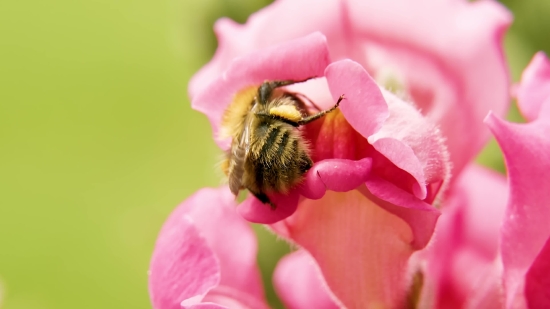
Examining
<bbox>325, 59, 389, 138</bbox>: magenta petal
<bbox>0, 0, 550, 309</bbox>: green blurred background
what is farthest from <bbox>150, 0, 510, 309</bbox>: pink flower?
<bbox>0, 0, 550, 309</bbox>: green blurred background

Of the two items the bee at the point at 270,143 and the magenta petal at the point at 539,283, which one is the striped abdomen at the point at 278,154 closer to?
the bee at the point at 270,143

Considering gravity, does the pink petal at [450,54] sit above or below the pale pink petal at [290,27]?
below

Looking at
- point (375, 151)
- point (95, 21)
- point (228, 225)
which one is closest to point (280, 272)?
point (228, 225)

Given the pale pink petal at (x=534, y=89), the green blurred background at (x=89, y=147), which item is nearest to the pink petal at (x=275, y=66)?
the pale pink petal at (x=534, y=89)

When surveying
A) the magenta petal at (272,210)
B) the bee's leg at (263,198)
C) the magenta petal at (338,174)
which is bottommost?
the magenta petal at (272,210)

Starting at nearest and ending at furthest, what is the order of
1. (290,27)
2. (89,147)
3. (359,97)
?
1. (359,97)
2. (290,27)
3. (89,147)

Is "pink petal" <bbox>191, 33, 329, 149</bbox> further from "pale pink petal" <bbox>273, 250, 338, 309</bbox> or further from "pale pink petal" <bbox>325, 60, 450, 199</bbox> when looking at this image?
Answer: "pale pink petal" <bbox>273, 250, 338, 309</bbox>

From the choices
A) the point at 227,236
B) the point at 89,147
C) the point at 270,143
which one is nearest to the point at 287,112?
the point at 270,143

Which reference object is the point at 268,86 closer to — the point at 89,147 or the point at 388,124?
the point at 388,124

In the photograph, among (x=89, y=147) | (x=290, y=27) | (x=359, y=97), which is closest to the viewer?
(x=359, y=97)
